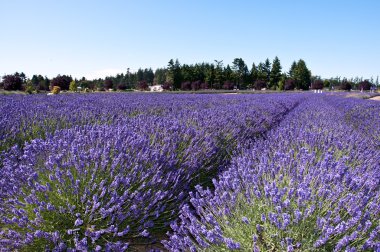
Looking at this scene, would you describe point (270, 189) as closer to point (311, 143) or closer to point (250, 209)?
point (250, 209)

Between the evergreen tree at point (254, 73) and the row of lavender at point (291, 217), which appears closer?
the row of lavender at point (291, 217)

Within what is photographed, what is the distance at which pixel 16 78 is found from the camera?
2755 centimetres

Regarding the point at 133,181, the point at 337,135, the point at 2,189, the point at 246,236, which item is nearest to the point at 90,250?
the point at 133,181

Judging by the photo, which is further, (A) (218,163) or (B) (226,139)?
(B) (226,139)

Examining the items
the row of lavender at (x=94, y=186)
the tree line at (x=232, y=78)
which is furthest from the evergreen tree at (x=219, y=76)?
the row of lavender at (x=94, y=186)

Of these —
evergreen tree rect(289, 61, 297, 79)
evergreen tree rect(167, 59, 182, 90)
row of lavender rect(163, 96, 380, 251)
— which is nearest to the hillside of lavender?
row of lavender rect(163, 96, 380, 251)

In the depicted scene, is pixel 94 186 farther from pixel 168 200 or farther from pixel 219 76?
pixel 219 76

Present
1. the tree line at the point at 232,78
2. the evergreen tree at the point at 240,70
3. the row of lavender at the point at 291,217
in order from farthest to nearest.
Result: the evergreen tree at the point at 240,70
the tree line at the point at 232,78
the row of lavender at the point at 291,217

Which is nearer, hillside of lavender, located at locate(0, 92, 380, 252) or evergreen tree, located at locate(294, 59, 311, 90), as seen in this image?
hillside of lavender, located at locate(0, 92, 380, 252)

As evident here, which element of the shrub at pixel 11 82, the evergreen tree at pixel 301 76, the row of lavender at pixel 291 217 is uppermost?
the evergreen tree at pixel 301 76

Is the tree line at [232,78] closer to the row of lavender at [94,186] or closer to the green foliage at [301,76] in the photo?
the green foliage at [301,76]

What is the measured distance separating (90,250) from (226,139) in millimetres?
2637

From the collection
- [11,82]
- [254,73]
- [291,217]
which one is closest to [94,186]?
[291,217]

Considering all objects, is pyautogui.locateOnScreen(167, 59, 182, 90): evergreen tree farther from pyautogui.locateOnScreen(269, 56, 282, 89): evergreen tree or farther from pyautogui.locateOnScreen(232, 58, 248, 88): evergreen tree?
pyautogui.locateOnScreen(269, 56, 282, 89): evergreen tree
